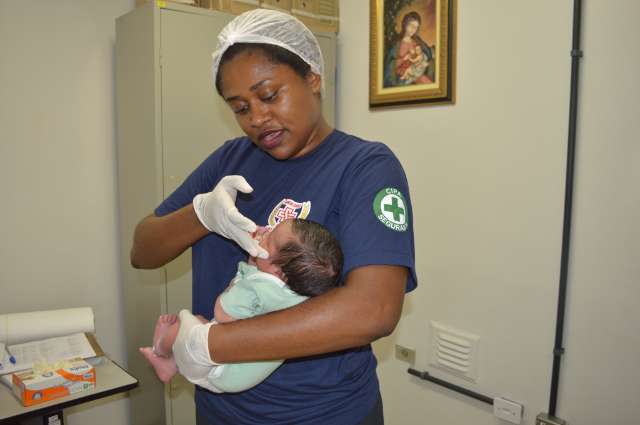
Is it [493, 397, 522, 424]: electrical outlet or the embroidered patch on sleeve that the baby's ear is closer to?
the embroidered patch on sleeve

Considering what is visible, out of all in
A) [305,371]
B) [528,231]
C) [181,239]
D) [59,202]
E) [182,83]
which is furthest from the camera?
[59,202]

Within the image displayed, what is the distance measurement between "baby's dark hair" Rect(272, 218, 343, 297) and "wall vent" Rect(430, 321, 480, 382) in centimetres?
141

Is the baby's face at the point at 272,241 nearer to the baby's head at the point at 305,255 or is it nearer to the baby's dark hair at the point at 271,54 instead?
the baby's head at the point at 305,255

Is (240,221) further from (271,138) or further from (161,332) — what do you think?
(161,332)

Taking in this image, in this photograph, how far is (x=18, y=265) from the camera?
234cm

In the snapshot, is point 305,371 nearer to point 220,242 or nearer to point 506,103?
point 220,242

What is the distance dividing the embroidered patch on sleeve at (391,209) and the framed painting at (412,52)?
4.80 ft

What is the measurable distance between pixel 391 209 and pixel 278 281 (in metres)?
0.33

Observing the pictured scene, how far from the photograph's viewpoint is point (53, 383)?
1708 millimetres

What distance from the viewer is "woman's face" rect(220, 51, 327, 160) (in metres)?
1.10

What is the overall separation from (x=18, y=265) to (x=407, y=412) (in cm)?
203

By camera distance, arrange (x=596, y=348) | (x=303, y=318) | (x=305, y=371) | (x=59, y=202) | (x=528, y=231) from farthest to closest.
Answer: (x=59, y=202)
(x=528, y=231)
(x=596, y=348)
(x=305, y=371)
(x=303, y=318)

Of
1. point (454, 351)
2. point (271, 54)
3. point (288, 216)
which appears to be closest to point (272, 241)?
point (288, 216)

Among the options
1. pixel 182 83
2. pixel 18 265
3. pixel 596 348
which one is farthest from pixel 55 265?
pixel 596 348
